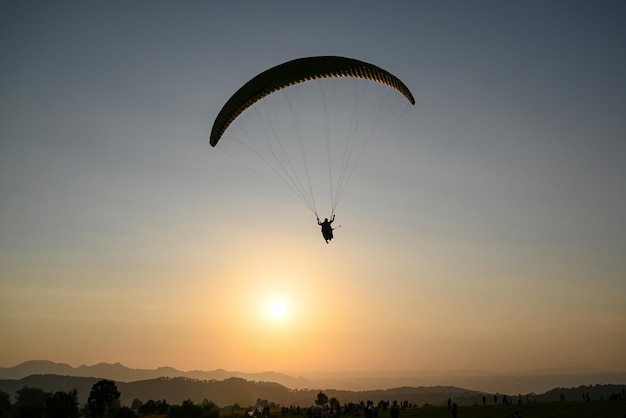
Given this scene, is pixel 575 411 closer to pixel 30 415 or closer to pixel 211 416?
pixel 211 416

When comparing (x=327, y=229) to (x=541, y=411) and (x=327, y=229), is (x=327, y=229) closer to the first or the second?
(x=327, y=229)

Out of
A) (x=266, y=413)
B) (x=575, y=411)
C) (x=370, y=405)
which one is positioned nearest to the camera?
(x=575, y=411)

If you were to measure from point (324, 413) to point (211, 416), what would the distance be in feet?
59.4

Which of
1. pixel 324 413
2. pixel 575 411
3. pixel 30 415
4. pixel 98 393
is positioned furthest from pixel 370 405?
pixel 30 415

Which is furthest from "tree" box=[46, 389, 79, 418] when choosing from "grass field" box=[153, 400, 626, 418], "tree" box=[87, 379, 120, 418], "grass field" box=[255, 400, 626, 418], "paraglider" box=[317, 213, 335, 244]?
"paraglider" box=[317, 213, 335, 244]

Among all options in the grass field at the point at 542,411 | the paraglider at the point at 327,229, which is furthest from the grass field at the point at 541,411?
the paraglider at the point at 327,229

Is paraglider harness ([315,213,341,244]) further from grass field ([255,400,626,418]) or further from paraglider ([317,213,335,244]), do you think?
grass field ([255,400,626,418])

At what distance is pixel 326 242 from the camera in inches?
1088

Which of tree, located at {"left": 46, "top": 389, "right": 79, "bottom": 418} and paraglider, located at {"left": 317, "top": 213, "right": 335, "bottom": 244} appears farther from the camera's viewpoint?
tree, located at {"left": 46, "top": 389, "right": 79, "bottom": 418}

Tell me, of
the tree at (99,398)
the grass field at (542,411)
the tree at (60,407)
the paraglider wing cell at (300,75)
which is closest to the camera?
the paraglider wing cell at (300,75)

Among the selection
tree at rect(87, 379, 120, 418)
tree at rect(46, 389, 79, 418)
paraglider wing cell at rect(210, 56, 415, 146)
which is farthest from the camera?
tree at rect(46, 389, 79, 418)

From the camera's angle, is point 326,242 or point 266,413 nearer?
point 326,242

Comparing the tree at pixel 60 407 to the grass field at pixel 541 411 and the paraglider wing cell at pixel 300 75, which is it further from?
the paraglider wing cell at pixel 300 75

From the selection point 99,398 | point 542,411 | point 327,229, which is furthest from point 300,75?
point 99,398
